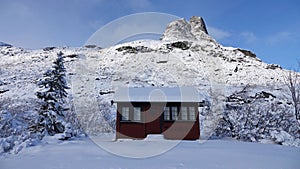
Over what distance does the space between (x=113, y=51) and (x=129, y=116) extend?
43745 millimetres

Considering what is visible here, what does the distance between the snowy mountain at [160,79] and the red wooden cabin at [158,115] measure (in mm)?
3945

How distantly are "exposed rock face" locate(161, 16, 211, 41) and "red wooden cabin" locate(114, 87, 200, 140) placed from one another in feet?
184

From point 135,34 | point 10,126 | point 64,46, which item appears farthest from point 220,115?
point 64,46

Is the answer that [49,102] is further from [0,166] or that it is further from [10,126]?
[0,166]

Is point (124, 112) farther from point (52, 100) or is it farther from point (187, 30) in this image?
point (187, 30)

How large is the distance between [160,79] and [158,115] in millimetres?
24070

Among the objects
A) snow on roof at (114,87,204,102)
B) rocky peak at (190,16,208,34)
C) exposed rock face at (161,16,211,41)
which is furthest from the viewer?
rocky peak at (190,16,208,34)

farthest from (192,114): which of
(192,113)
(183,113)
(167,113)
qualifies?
(167,113)

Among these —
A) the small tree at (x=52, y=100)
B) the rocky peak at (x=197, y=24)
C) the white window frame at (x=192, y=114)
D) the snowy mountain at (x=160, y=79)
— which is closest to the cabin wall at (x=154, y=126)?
the white window frame at (x=192, y=114)

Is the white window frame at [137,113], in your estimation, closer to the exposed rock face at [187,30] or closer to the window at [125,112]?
the window at [125,112]

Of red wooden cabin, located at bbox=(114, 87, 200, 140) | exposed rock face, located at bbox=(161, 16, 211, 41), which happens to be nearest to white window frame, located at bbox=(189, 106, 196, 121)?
red wooden cabin, located at bbox=(114, 87, 200, 140)

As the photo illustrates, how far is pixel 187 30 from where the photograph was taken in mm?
76312

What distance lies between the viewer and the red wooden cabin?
11781 millimetres

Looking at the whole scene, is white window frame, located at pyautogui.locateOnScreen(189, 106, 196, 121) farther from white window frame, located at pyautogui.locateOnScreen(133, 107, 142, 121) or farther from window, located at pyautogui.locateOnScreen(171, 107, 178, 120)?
white window frame, located at pyautogui.locateOnScreen(133, 107, 142, 121)
